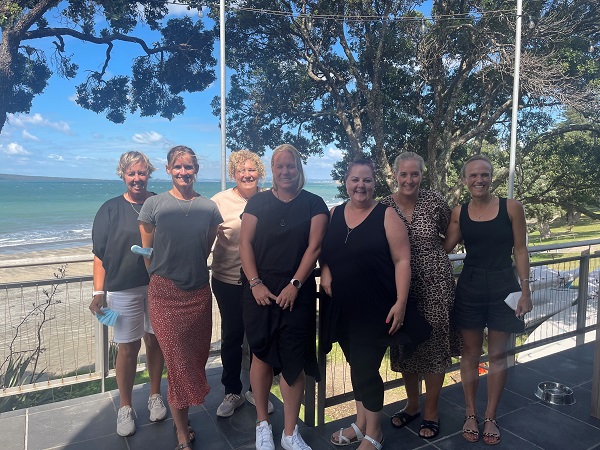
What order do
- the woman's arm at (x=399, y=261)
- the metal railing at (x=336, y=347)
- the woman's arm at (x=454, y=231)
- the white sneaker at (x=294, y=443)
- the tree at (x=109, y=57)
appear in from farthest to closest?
the tree at (x=109, y=57), the metal railing at (x=336, y=347), the woman's arm at (x=454, y=231), the white sneaker at (x=294, y=443), the woman's arm at (x=399, y=261)

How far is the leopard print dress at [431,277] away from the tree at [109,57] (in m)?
13.2

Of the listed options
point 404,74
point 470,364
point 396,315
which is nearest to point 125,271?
point 396,315

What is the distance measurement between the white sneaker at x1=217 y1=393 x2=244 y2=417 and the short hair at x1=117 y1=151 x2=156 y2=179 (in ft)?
4.89

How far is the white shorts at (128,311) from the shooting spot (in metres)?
2.49

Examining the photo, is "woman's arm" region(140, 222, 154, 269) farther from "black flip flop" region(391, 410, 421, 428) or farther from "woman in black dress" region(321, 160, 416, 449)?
"black flip flop" region(391, 410, 421, 428)

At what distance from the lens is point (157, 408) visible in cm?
269

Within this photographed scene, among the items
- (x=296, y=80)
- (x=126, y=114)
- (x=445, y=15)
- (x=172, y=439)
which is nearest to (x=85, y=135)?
(x=126, y=114)

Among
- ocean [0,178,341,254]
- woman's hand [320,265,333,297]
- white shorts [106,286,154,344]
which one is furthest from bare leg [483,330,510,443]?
ocean [0,178,341,254]

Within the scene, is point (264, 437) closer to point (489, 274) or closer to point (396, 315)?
point (396, 315)

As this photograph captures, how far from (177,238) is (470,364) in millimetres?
1813

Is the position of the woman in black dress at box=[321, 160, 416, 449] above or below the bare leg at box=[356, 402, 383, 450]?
above

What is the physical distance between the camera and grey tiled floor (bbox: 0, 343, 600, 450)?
7.96 ft

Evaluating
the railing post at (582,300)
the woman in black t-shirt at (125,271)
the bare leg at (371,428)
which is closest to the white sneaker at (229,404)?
the woman in black t-shirt at (125,271)

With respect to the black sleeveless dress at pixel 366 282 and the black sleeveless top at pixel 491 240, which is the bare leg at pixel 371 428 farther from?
the black sleeveless top at pixel 491 240
